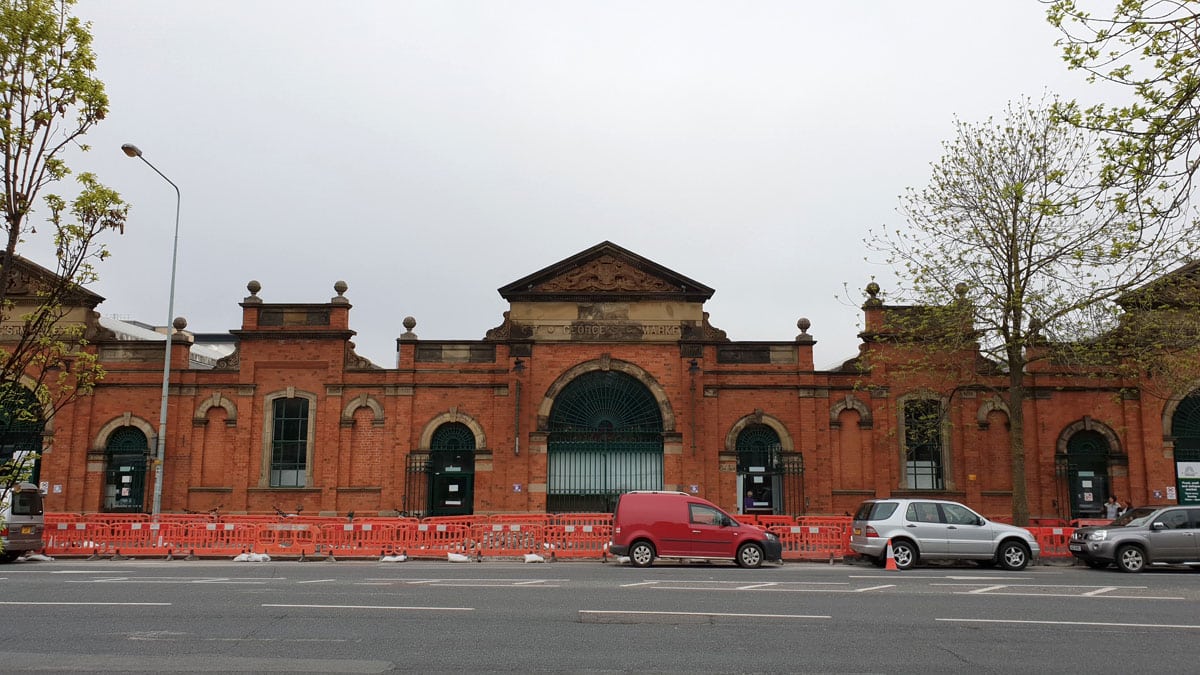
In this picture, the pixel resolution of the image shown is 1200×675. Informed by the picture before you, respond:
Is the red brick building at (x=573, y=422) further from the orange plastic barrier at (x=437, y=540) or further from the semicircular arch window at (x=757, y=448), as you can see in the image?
the orange plastic barrier at (x=437, y=540)

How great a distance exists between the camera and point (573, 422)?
27.6 meters

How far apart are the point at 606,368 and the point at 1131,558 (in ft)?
47.1

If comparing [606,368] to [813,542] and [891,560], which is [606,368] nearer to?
[813,542]

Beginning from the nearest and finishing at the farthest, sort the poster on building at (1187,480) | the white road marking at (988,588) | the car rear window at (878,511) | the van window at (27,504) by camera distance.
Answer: the white road marking at (988,588) < the car rear window at (878,511) < the van window at (27,504) < the poster on building at (1187,480)

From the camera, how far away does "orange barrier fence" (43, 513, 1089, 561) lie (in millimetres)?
21094

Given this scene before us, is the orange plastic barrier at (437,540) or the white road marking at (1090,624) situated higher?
the orange plastic barrier at (437,540)

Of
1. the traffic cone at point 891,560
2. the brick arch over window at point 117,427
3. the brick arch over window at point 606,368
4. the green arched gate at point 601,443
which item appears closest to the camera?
the traffic cone at point 891,560

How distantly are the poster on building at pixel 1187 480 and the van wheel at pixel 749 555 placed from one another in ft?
50.4

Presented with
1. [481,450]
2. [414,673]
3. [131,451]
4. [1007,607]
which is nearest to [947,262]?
[1007,607]

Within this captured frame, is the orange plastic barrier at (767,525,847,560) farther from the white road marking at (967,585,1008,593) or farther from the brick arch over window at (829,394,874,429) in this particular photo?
the brick arch over window at (829,394,874,429)

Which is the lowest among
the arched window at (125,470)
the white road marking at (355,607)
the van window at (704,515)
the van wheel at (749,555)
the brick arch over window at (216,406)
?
the white road marking at (355,607)

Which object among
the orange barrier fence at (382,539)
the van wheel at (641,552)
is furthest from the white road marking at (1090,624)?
the orange barrier fence at (382,539)

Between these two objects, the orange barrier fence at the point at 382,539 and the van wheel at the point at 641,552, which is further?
the orange barrier fence at the point at 382,539

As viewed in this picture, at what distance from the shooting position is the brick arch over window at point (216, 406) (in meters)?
27.5
